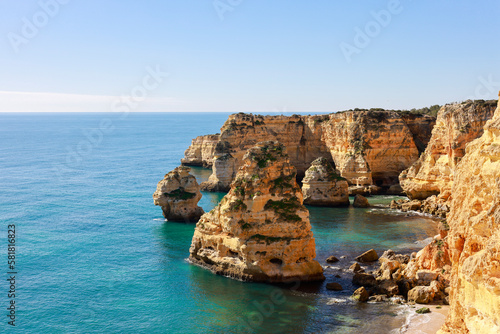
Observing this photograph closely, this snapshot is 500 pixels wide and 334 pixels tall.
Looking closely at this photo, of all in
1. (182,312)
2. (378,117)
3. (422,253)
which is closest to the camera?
(182,312)

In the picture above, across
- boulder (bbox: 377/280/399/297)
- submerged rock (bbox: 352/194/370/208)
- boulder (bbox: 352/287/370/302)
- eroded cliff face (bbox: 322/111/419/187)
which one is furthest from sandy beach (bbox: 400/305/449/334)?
eroded cliff face (bbox: 322/111/419/187)

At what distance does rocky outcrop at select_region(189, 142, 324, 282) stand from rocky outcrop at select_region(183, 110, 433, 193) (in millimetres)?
33503

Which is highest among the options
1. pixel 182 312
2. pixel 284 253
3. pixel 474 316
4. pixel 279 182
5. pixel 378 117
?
pixel 378 117

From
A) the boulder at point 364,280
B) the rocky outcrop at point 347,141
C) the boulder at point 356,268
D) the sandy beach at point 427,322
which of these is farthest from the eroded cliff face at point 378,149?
the sandy beach at point 427,322

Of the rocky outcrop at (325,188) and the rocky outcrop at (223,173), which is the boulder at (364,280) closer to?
the rocky outcrop at (325,188)

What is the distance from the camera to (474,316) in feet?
53.2

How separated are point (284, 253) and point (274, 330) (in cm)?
719

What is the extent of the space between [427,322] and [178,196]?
31492mm

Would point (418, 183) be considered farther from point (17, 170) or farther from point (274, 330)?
point (17, 170)

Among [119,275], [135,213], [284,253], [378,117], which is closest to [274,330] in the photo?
[284,253]

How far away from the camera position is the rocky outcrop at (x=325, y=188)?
5959 cm

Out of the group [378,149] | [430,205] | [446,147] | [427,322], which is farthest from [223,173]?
[427,322]

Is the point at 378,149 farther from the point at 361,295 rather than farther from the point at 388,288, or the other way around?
the point at 361,295

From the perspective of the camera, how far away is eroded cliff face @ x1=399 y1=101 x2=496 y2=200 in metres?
51.1
